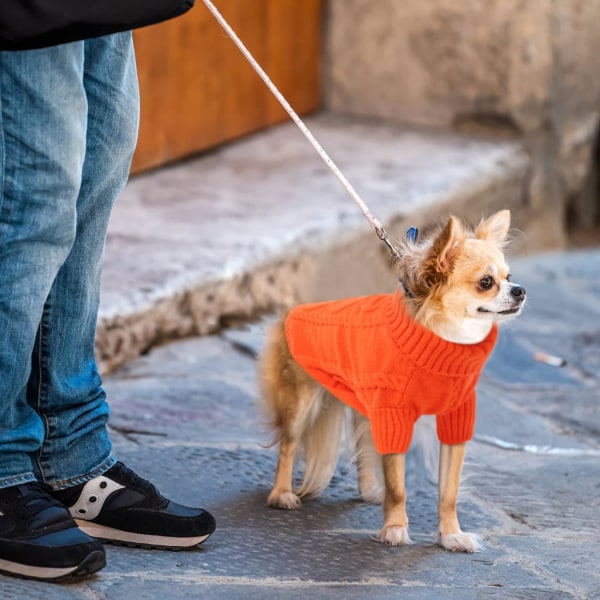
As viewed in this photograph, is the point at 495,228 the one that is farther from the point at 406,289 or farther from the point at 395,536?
the point at 395,536

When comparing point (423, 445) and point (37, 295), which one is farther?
point (423, 445)

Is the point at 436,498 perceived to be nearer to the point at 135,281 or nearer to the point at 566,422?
the point at 566,422

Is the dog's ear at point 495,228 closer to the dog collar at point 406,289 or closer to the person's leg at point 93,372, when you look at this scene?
the dog collar at point 406,289

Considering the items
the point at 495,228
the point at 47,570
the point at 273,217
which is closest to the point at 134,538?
the point at 47,570

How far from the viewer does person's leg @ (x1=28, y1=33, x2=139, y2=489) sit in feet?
6.98

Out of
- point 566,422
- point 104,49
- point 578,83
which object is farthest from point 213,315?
point 578,83

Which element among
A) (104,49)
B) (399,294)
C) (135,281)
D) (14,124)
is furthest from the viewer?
(135,281)

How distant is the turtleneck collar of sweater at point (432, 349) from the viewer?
2295 mm

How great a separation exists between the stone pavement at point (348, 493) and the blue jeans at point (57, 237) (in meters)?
0.24

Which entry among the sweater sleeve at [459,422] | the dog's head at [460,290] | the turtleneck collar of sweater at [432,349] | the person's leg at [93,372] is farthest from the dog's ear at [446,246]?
the person's leg at [93,372]

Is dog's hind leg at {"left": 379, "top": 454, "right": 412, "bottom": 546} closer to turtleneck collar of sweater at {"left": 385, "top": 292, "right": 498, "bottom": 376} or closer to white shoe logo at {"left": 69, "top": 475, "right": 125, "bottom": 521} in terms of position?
turtleneck collar of sweater at {"left": 385, "top": 292, "right": 498, "bottom": 376}

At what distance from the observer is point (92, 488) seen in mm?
2234

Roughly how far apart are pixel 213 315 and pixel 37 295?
1.69 metres

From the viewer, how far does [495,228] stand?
240 cm
